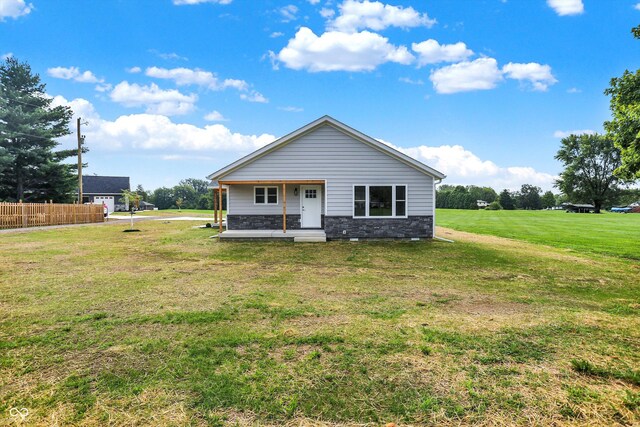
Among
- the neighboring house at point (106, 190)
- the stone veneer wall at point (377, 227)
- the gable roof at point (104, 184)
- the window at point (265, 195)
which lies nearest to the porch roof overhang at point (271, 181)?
the window at point (265, 195)

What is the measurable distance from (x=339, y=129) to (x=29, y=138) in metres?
29.4

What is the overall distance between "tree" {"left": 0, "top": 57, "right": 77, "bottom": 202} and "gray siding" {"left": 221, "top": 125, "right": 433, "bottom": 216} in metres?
24.4

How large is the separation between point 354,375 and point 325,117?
1224 centimetres

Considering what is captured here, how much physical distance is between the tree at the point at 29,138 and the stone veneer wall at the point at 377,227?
27706 mm

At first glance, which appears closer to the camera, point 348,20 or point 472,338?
point 472,338

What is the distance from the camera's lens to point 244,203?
15.6 m

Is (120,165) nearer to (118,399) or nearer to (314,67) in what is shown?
(314,67)

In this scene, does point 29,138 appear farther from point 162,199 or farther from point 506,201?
point 506,201

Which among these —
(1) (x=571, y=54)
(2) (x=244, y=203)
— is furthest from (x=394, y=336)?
(1) (x=571, y=54)

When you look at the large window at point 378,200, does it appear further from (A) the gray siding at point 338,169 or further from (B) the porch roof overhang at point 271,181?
(B) the porch roof overhang at point 271,181

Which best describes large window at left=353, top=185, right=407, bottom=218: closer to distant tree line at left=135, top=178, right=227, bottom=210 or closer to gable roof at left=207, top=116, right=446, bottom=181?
gable roof at left=207, top=116, right=446, bottom=181

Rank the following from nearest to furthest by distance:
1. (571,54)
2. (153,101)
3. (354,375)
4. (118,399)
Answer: (118,399) → (354,375) → (571,54) → (153,101)

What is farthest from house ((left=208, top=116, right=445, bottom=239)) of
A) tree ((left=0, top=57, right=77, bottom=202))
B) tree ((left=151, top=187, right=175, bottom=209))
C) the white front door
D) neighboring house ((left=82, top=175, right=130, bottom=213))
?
tree ((left=151, top=187, right=175, bottom=209))

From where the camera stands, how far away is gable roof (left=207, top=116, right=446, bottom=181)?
1387 centimetres
